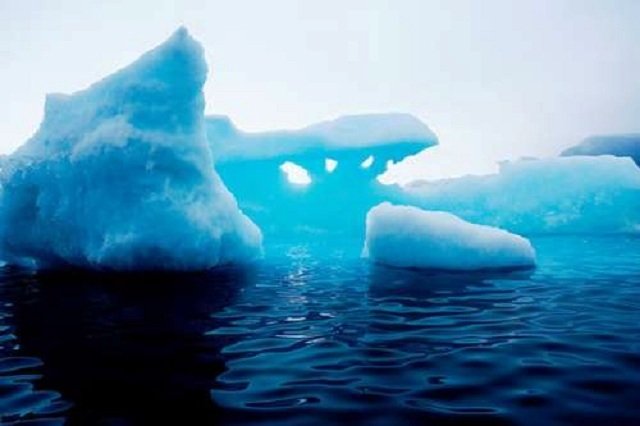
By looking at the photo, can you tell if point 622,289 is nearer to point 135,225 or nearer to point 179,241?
point 179,241

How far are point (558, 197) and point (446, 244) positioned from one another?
15.0 meters

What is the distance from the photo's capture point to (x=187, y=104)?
31.8 ft

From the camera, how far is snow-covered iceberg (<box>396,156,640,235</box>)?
21453 millimetres

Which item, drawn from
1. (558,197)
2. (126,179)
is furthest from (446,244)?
(558,197)

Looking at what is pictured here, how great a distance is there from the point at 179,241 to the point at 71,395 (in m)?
6.01

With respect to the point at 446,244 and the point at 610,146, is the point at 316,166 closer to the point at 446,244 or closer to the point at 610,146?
the point at 446,244

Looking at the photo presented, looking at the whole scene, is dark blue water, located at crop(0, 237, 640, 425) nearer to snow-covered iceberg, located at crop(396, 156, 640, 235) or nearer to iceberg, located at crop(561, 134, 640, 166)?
snow-covered iceberg, located at crop(396, 156, 640, 235)

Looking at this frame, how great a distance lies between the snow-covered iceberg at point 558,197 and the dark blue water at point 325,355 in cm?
1604

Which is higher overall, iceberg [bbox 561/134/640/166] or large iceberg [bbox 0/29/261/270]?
iceberg [bbox 561/134/640/166]

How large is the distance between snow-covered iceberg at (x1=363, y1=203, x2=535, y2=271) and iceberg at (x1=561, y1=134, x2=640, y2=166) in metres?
27.7

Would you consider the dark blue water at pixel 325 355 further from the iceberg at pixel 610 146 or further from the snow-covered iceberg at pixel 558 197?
the iceberg at pixel 610 146

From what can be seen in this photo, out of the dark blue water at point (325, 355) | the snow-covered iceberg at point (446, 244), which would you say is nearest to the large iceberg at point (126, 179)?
the dark blue water at point (325, 355)

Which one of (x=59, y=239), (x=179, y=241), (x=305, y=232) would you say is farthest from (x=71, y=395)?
(x=305, y=232)

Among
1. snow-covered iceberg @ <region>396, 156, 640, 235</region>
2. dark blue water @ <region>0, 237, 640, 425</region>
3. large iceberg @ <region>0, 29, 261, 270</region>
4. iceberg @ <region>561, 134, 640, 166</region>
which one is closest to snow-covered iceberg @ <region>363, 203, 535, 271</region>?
dark blue water @ <region>0, 237, 640, 425</region>
